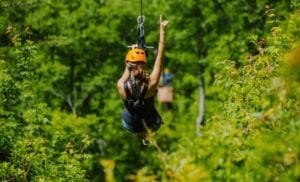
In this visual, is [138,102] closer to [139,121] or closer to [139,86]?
[139,86]

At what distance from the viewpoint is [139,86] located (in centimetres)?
1017

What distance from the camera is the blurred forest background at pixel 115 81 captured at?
19.1ft

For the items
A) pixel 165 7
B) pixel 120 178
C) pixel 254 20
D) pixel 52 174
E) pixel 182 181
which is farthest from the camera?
pixel 120 178

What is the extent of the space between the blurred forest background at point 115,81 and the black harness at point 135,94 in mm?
967

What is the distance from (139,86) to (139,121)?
1.18 m

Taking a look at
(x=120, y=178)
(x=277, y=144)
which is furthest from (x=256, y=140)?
(x=120, y=178)

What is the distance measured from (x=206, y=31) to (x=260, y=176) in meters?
24.2

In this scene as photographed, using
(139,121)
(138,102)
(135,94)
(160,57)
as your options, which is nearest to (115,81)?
(139,121)

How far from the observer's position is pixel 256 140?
16.7 feet

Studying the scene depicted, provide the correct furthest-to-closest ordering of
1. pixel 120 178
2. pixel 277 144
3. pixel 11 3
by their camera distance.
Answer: pixel 120 178, pixel 11 3, pixel 277 144

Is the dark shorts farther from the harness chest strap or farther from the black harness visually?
the harness chest strap

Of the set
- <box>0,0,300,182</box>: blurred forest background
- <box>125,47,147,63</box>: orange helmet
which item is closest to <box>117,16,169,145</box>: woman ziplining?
<box>125,47,147,63</box>: orange helmet

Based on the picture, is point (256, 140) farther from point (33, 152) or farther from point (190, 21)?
point (190, 21)

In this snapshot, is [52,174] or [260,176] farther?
[52,174]
